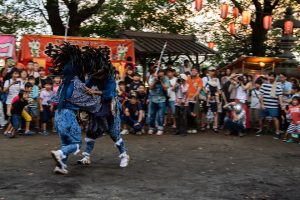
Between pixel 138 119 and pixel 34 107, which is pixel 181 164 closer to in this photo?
pixel 138 119

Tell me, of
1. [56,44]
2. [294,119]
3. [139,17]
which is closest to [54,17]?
[139,17]

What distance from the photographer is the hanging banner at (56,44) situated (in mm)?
12922

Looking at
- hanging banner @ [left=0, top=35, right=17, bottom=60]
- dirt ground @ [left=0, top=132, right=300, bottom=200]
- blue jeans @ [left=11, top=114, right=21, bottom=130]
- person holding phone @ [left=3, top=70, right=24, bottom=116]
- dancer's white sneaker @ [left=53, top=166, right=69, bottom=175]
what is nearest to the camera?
dirt ground @ [left=0, top=132, right=300, bottom=200]


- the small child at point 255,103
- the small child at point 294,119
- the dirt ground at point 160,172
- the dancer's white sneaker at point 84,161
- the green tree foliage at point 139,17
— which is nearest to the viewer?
the dirt ground at point 160,172

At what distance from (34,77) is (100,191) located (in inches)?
265

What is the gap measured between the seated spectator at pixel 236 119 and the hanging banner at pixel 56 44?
4.37 meters

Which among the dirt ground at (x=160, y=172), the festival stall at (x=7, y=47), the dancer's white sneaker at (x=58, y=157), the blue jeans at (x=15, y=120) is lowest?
the dirt ground at (x=160, y=172)

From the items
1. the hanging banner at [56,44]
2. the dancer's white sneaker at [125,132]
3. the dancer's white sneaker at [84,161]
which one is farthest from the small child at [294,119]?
the hanging banner at [56,44]

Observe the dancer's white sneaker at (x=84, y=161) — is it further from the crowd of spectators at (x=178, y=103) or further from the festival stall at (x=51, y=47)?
the festival stall at (x=51, y=47)

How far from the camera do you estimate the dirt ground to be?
5488mm

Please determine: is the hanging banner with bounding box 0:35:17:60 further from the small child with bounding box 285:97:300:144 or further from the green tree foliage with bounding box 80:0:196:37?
the small child with bounding box 285:97:300:144

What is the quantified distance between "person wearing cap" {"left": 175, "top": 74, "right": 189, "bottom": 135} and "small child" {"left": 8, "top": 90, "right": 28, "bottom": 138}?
3.83 m

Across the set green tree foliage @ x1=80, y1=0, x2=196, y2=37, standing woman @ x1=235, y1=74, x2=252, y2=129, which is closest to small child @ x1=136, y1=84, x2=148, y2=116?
standing woman @ x1=235, y1=74, x2=252, y2=129

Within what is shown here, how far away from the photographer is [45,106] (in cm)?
1108
